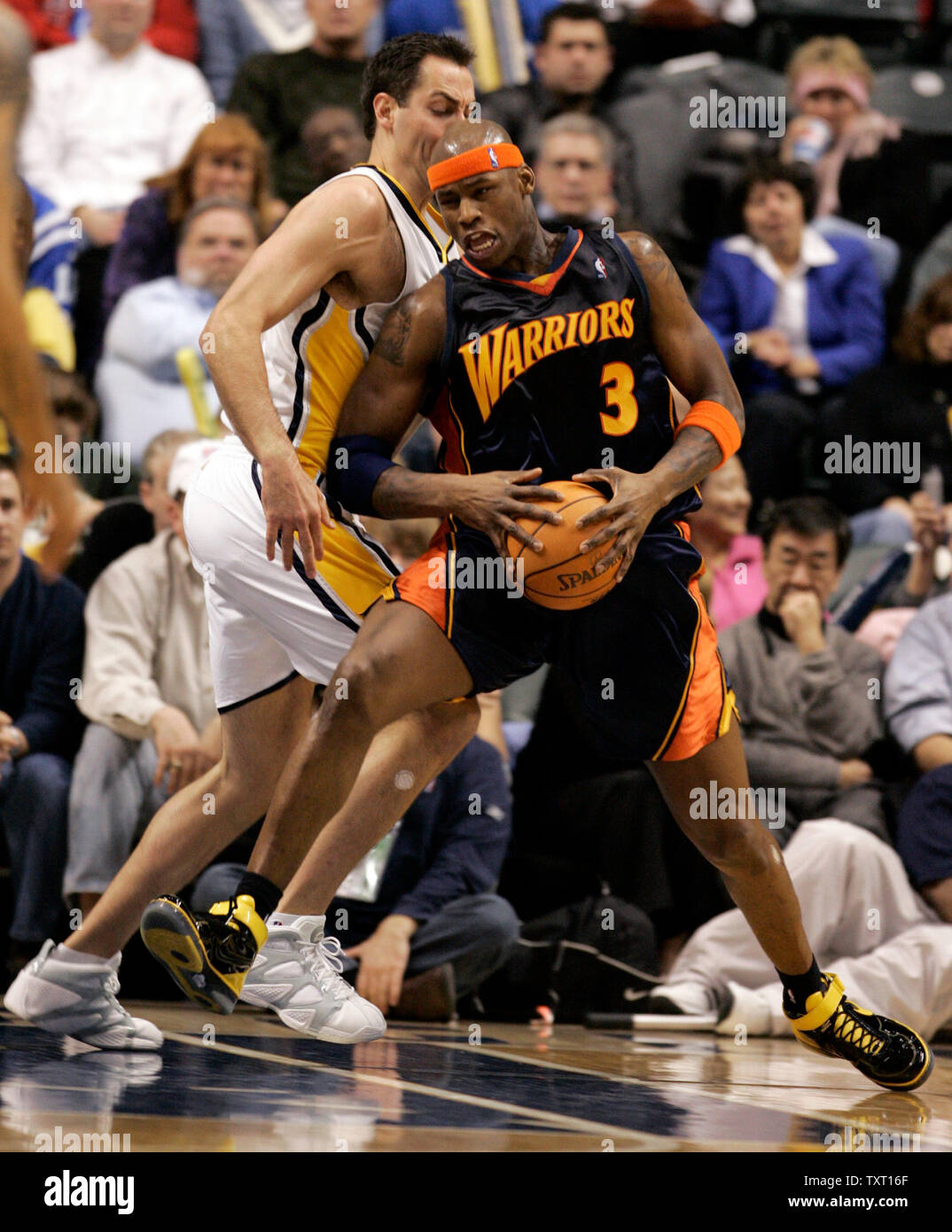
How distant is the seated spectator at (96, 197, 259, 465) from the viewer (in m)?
6.28

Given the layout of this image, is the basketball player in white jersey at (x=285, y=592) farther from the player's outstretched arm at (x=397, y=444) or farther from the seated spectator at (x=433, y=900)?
the seated spectator at (x=433, y=900)

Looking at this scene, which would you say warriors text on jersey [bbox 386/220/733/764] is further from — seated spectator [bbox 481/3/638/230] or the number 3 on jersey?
seated spectator [bbox 481/3/638/230]

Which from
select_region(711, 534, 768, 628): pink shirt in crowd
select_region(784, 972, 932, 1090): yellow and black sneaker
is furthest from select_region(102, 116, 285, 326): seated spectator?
select_region(784, 972, 932, 1090): yellow and black sneaker

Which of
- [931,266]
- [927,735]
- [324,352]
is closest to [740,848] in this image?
[324,352]

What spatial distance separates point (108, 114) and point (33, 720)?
11.1ft

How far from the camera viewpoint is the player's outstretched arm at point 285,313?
3086 millimetres

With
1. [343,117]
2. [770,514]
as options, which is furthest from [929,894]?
[343,117]

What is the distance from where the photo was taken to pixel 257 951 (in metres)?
3.23

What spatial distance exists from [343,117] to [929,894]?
13.8 ft

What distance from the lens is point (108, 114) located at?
732 cm

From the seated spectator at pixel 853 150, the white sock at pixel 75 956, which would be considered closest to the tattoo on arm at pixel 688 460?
the white sock at pixel 75 956

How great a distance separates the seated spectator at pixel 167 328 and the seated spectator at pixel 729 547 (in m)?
1.94

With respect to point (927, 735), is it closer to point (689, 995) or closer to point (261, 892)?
point (689, 995)
